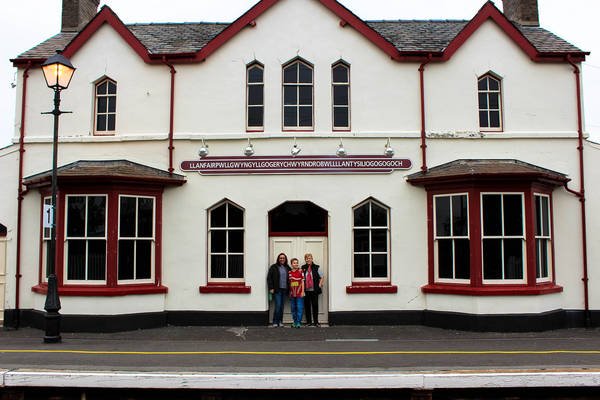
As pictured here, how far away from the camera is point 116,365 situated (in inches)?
380

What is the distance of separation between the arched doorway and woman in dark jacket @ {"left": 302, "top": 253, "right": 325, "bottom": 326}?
→ 0.30 metres

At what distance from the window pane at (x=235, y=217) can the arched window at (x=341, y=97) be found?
10.8 feet

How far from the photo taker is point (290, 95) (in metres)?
15.8

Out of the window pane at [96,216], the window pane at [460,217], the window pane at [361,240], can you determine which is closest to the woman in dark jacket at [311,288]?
the window pane at [361,240]

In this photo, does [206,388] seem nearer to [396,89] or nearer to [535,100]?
[396,89]

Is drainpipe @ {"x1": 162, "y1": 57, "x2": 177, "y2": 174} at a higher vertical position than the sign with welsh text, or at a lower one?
higher

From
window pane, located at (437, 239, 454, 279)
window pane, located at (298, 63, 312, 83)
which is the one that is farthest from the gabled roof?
window pane, located at (437, 239, 454, 279)

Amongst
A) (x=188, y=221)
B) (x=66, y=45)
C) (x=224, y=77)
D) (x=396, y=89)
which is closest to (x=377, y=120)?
(x=396, y=89)

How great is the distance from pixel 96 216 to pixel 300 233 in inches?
199

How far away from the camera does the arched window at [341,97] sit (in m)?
15.7

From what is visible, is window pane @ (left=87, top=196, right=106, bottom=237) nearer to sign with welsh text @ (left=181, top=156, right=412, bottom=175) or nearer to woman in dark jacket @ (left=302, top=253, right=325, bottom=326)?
sign with welsh text @ (left=181, top=156, right=412, bottom=175)

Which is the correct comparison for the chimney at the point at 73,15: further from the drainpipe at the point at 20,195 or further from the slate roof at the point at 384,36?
the drainpipe at the point at 20,195

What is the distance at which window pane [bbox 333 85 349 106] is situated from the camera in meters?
15.8

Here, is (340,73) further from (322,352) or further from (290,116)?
(322,352)
